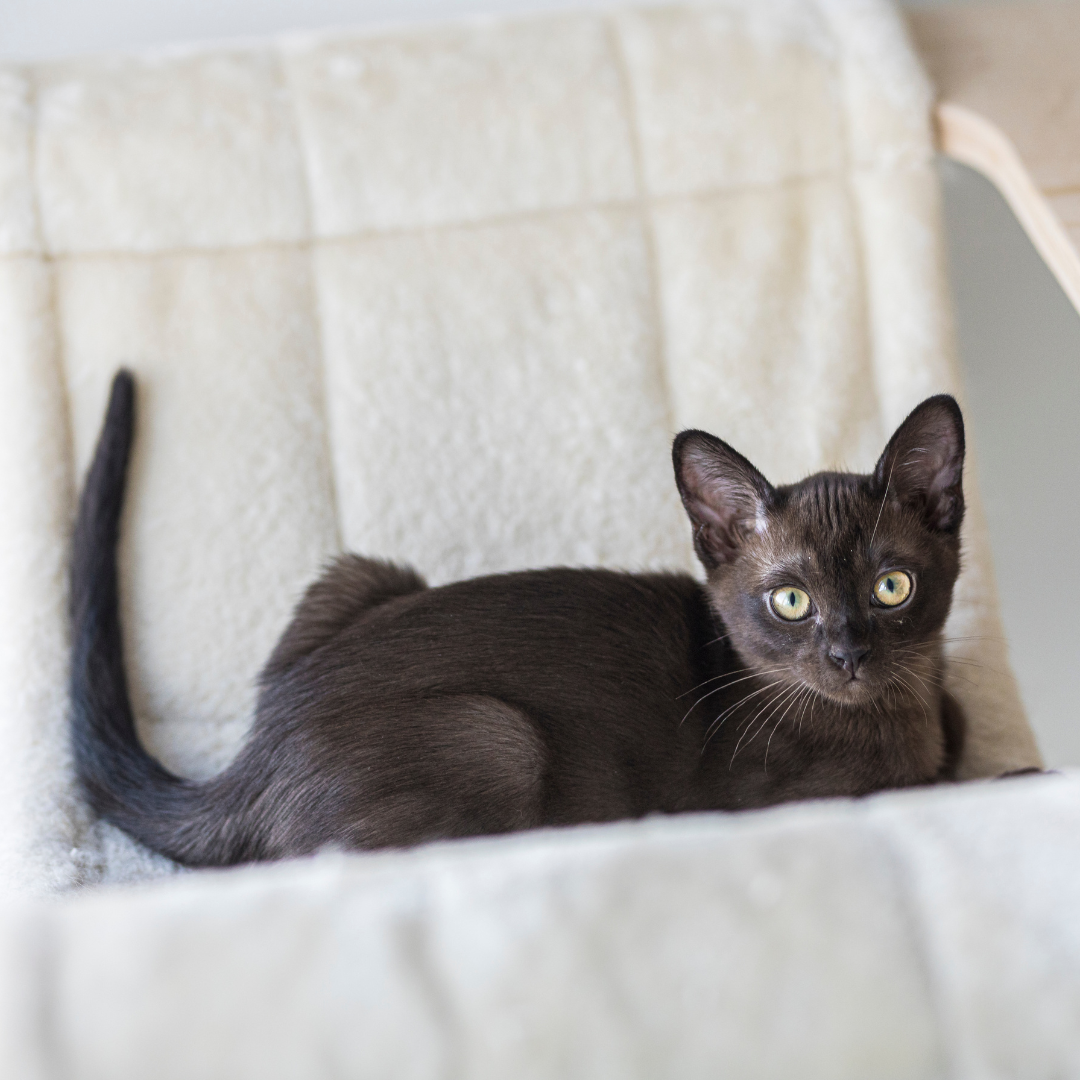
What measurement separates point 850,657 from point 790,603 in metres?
0.09

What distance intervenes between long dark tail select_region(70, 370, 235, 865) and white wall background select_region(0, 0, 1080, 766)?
0.57m

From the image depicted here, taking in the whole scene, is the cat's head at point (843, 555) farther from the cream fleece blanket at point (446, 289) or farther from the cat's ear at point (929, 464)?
the cream fleece blanket at point (446, 289)

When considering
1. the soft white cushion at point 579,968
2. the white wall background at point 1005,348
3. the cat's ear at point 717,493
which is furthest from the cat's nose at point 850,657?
the white wall background at point 1005,348

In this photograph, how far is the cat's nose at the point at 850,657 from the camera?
983 millimetres

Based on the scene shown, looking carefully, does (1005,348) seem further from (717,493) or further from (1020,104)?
(717,493)

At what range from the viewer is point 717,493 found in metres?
1.10

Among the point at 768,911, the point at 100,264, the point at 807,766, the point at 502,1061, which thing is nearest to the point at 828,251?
the point at 807,766

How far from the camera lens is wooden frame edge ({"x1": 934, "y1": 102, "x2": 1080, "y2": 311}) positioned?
4.20 feet

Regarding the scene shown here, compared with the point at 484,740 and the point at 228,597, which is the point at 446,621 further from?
the point at 228,597

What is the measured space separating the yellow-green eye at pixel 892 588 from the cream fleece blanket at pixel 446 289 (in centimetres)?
34

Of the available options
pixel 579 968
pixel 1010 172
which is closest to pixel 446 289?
pixel 1010 172

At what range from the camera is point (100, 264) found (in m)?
1.36

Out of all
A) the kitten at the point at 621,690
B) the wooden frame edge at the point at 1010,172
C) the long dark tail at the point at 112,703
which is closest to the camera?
the kitten at the point at 621,690

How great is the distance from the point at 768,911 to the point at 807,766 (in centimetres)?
55
